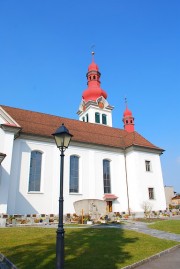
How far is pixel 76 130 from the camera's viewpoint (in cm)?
3042

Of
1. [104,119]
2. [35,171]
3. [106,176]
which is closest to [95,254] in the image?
[35,171]

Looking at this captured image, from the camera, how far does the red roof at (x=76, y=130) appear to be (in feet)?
87.2

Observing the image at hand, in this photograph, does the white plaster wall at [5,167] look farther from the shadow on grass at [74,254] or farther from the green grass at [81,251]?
the shadow on grass at [74,254]

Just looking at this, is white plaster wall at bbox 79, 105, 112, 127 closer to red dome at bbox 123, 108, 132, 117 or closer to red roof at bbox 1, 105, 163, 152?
red dome at bbox 123, 108, 132, 117

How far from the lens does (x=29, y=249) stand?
898 centimetres

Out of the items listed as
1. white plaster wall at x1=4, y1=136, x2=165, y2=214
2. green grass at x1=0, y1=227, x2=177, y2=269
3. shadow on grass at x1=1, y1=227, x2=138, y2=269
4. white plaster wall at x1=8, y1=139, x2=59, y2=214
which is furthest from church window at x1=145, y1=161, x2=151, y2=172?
shadow on grass at x1=1, y1=227, x2=138, y2=269

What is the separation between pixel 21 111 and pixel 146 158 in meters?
17.0

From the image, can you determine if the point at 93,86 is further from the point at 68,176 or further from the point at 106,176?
the point at 68,176

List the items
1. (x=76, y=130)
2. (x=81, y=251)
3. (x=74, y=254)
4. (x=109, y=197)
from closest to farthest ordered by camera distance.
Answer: (x=74, y=254) < (x=81, y=251) < (x=109, y=197) < (x=76, y=130)

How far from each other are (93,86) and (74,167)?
2546cm

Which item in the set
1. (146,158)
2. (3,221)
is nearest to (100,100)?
(146,158)

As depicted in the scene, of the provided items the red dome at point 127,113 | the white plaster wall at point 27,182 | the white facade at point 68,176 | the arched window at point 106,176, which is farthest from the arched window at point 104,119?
the white plaster wall at point 27,182

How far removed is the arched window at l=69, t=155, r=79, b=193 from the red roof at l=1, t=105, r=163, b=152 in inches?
90.8

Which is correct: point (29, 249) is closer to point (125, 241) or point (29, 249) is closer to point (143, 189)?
point (125, 241)
